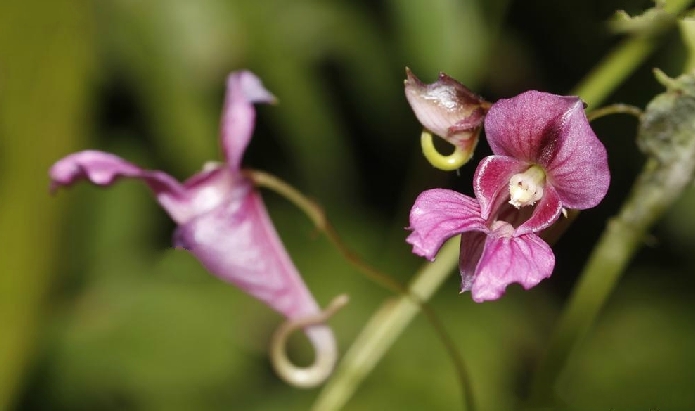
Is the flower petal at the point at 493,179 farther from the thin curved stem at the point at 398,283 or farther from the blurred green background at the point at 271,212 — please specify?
the blurred green background at the point at 271,212

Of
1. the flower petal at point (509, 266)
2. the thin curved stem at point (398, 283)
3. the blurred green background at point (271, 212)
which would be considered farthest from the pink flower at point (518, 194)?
the blurred green background at point (271, 212)

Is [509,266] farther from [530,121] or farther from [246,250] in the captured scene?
[246,250]

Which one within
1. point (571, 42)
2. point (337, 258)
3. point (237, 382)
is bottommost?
point (237, 382)

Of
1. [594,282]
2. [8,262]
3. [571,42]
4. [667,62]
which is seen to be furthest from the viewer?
[8,262]

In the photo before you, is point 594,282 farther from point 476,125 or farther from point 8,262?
point 8,262

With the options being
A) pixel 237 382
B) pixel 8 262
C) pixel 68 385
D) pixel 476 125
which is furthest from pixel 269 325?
pixel 476 125

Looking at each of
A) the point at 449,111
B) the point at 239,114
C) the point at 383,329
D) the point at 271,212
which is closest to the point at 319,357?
the point at 383,329

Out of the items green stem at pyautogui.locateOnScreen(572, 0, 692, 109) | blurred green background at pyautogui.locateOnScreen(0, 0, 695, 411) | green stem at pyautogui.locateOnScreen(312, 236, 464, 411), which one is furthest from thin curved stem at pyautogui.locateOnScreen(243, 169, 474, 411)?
blurred green background at pyautogui.locateOnScreen(0, 0, 695, 411)
